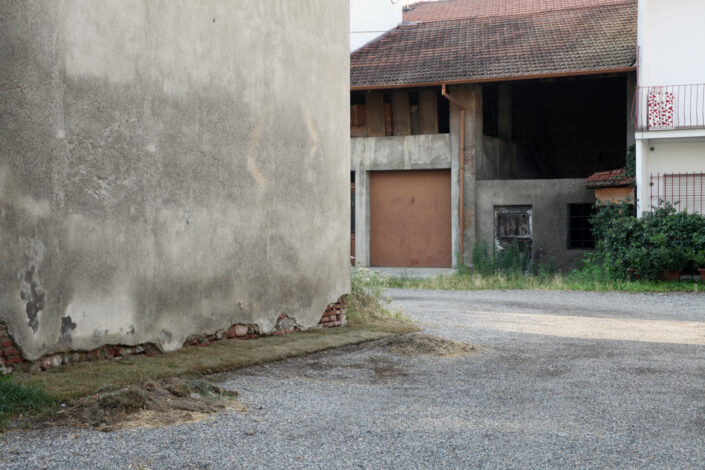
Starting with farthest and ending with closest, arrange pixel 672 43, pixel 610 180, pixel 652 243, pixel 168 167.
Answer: pixel 610 180 → pixel 672 43 → pixel 652 243 → pixel 168 167

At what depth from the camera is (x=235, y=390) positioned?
A: 6.34 m

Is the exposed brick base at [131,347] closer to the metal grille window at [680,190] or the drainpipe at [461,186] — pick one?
the metal grille window at [680,190]

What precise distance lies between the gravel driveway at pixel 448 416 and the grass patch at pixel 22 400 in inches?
16.5

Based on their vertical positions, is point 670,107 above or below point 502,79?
below

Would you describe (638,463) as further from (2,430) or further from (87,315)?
(87,315)

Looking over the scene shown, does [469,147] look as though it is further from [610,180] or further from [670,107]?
[670,107]

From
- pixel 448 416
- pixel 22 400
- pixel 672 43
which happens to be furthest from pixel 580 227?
pixel 22 400

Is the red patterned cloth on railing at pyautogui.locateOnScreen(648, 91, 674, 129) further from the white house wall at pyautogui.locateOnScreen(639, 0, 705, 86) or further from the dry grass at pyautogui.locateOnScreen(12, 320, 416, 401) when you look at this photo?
the dry grass at pyautogui.locateOnScreen(12, 320, 416, 401)

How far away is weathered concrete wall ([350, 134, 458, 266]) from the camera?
2270 cm

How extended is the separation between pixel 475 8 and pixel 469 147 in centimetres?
1005

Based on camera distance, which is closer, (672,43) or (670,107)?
(670,107)

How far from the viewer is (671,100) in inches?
761

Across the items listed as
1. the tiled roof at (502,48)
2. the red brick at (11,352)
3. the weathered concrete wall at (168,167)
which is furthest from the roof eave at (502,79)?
the red brick at (11,352)

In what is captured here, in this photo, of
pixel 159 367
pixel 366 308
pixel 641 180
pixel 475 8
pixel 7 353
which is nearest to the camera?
pixel 7 353
